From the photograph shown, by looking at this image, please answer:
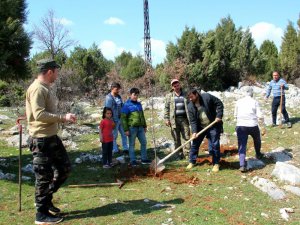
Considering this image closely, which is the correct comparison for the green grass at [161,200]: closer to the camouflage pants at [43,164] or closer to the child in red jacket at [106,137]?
the child in red jacket at [106,137]

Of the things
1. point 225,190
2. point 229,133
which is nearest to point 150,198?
point 225,190

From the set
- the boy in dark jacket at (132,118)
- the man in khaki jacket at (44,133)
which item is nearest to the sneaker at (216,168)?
the boy in dark jacket at (132,118)

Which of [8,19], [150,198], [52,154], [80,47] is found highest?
[80,47]

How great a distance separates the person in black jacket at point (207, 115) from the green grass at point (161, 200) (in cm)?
55

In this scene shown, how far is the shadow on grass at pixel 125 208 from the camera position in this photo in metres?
5.80

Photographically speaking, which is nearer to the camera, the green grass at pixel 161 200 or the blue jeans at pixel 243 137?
the green grass at pixel 161 200

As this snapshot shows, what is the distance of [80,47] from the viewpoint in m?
35.1

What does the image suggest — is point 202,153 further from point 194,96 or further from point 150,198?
point 150,198

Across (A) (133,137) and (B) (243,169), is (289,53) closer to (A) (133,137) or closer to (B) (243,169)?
(A) (133,137)

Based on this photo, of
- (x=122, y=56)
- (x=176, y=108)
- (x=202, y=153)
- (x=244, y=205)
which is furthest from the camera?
(x=122, y=56)

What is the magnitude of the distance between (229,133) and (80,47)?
25546mm

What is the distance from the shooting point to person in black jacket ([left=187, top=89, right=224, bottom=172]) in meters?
8.33

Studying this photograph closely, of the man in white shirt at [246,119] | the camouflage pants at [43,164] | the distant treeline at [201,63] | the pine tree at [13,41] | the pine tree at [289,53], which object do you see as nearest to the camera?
the camouflage pants at [43,164]

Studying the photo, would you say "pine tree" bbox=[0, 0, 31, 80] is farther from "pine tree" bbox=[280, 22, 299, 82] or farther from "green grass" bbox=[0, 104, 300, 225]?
"pine tree" bbox=[280, 22, 299, 82]
